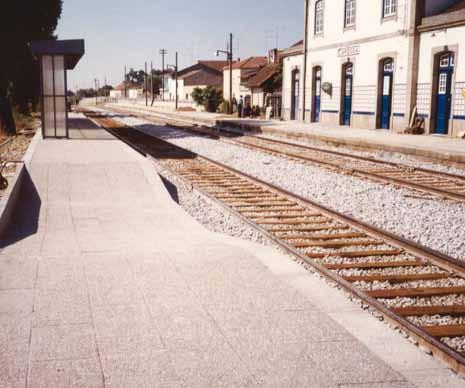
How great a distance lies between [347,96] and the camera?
1200 inches

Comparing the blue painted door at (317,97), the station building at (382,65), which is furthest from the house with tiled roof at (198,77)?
the station building at (382,65)

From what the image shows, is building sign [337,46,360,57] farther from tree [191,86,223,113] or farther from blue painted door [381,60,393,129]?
tree [191,86,223,113]

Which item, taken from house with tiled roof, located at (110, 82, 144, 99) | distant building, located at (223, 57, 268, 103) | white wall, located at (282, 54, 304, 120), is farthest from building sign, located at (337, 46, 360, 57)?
house with tiled roof, located at (110, 82, 144, 99)

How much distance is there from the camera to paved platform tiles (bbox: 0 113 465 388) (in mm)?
3602

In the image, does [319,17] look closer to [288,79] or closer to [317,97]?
[317,97]

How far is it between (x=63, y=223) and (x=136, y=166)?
16.3 feet

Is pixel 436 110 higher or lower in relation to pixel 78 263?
higher

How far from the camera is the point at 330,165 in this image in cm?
1521

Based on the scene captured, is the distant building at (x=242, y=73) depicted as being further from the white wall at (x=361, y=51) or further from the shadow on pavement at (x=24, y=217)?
the shadow on pavement at (x=24, y=217)

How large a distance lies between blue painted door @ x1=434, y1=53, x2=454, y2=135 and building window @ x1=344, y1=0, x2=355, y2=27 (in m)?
7.67

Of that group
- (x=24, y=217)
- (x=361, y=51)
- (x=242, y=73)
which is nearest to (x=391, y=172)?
(x=24, y=217)

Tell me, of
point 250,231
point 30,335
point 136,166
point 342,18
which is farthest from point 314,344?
point 342,18

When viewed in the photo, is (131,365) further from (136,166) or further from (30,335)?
(136,166)

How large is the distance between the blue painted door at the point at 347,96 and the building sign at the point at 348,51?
70cm
